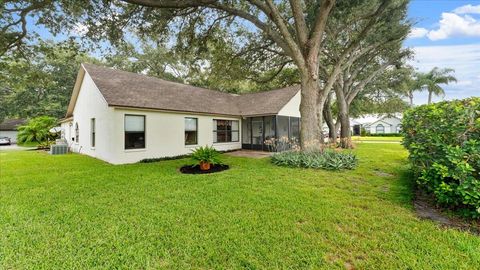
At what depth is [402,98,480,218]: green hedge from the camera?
366cm

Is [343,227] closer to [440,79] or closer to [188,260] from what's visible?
[188,260]

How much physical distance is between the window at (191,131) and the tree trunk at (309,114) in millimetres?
6746

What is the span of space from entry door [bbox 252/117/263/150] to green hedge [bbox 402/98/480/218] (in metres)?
11.6

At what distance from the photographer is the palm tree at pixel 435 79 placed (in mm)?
29219

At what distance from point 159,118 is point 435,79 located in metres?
35.7

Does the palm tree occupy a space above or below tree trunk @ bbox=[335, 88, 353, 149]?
above

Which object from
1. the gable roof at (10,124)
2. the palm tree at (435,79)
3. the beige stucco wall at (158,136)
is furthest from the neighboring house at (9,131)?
the palm tree at (435,79)

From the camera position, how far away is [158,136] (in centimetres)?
1175

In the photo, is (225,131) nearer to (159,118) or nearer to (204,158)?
(159,118)

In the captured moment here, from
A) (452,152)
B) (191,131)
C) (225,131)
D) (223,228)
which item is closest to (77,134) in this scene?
(191,131)

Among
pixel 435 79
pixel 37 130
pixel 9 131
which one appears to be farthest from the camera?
pixel 9 131

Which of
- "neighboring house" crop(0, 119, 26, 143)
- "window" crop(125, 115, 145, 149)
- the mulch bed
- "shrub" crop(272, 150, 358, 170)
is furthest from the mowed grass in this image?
"neighboring house" crop(0, 119, 26, 143)

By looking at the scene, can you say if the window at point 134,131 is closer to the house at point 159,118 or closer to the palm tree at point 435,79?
the house at point 159,118

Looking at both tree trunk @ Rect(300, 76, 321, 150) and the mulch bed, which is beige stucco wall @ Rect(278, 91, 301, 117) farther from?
the mulch bed
